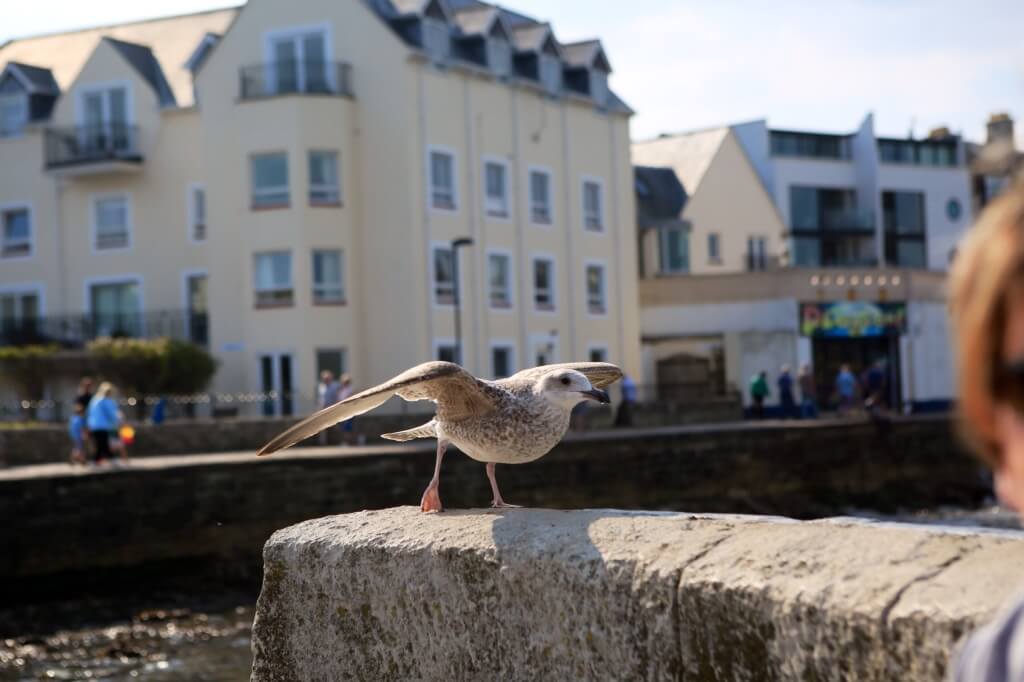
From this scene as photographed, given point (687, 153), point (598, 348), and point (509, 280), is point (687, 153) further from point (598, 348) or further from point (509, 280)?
point (509, 280)

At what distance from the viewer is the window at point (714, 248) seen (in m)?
60.5

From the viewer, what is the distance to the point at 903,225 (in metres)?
71.6

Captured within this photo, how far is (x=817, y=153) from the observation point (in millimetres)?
70062

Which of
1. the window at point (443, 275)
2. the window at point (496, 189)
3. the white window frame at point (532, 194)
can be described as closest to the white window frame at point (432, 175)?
the window at point (443, 275)

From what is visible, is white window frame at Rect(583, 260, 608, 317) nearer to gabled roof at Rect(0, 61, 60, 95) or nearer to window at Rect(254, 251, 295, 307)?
window at Rect(254, 251, 295, 307)

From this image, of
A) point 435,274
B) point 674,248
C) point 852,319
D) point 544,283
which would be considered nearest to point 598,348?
point 544,283

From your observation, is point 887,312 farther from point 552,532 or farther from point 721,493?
point 552,532

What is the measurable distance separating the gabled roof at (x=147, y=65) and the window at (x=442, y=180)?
9.25 m

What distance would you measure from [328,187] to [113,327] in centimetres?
850

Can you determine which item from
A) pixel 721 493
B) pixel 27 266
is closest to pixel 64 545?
pixel 721 493

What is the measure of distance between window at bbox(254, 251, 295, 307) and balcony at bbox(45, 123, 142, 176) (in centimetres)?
651

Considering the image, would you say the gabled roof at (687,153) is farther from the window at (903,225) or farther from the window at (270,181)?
the window at (270,181)

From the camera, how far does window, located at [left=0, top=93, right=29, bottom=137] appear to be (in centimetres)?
4909

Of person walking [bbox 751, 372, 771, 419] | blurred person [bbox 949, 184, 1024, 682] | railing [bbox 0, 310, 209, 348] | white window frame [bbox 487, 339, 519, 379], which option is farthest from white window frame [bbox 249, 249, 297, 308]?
blurred person [bbox 949, 184, 1024, 682]
